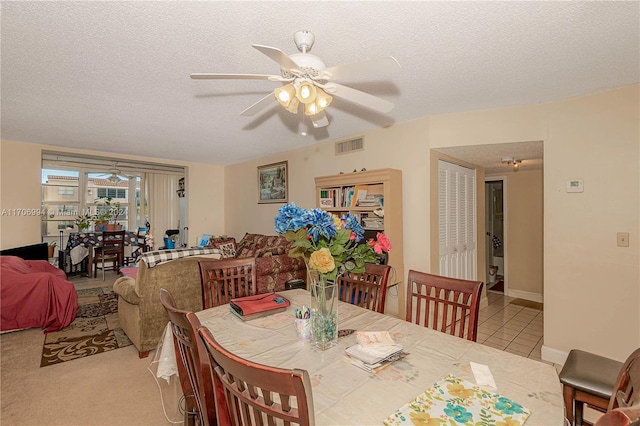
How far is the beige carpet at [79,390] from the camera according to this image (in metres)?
1.94

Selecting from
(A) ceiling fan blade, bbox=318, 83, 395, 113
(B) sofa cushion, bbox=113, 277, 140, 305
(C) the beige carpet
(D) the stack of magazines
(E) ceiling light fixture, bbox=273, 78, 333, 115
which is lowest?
(C) the beige carpet

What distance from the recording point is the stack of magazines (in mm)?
1176

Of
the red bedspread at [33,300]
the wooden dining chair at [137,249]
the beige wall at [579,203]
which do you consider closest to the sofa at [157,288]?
the red bedspread at [33,300]

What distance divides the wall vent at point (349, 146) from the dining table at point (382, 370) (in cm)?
268

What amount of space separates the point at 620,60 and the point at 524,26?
97 centimetres

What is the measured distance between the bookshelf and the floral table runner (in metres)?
2.28

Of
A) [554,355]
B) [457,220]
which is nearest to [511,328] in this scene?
[554,355]

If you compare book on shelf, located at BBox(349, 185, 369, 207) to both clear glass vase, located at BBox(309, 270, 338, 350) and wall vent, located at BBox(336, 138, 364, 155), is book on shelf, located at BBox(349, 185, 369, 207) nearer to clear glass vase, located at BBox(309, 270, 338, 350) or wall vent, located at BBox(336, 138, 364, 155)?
wall vent, located at BBox(336, 138, 364, 155)

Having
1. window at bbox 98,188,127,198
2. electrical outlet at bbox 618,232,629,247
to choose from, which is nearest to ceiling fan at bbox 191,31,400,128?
electrical outlet at bbox 618,232,629,247

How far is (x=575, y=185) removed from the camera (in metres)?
2.61

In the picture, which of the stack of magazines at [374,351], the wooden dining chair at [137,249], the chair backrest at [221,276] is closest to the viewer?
the stack of magazines at [374,351]

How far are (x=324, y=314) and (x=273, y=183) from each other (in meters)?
4.20

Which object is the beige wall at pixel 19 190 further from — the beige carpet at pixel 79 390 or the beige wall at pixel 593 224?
the beige wall at pixel 593 224

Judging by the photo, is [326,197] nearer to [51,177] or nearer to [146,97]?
[146,97]
